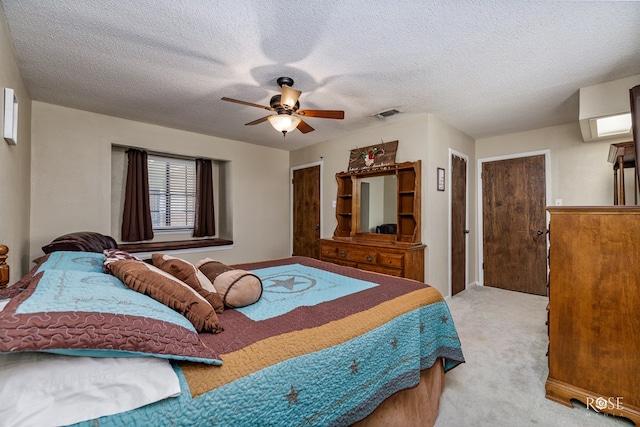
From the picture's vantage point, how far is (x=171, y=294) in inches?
42.7

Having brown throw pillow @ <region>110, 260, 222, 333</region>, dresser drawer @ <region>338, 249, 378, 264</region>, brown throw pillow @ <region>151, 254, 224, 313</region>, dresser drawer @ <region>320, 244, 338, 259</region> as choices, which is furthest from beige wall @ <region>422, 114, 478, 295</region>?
brown throw pillow @ <region>110, 260, 222, 333</region>

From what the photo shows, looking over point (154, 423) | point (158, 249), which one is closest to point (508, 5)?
point (154, 423)

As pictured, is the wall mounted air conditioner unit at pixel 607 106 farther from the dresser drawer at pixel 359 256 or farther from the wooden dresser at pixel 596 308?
the dresser drawer at pixel 359 256

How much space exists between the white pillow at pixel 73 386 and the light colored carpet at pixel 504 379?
1.67 m

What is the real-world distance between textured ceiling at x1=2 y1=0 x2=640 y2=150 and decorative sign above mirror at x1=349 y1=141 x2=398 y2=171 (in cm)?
69

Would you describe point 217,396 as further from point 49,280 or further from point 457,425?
point 457,425

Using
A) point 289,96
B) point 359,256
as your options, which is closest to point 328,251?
point 359,256

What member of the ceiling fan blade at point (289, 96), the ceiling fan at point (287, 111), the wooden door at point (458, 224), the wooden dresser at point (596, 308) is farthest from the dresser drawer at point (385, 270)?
the ceiling fan blade at point (289, 96)

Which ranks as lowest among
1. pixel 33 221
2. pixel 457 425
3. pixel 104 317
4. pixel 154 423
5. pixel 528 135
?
pixel 457 425

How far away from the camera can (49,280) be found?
927 millimetres

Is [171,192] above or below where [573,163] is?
below

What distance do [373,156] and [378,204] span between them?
27.8 inches

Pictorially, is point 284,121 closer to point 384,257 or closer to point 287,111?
point 287,111

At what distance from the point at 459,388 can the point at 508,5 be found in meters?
2.52
